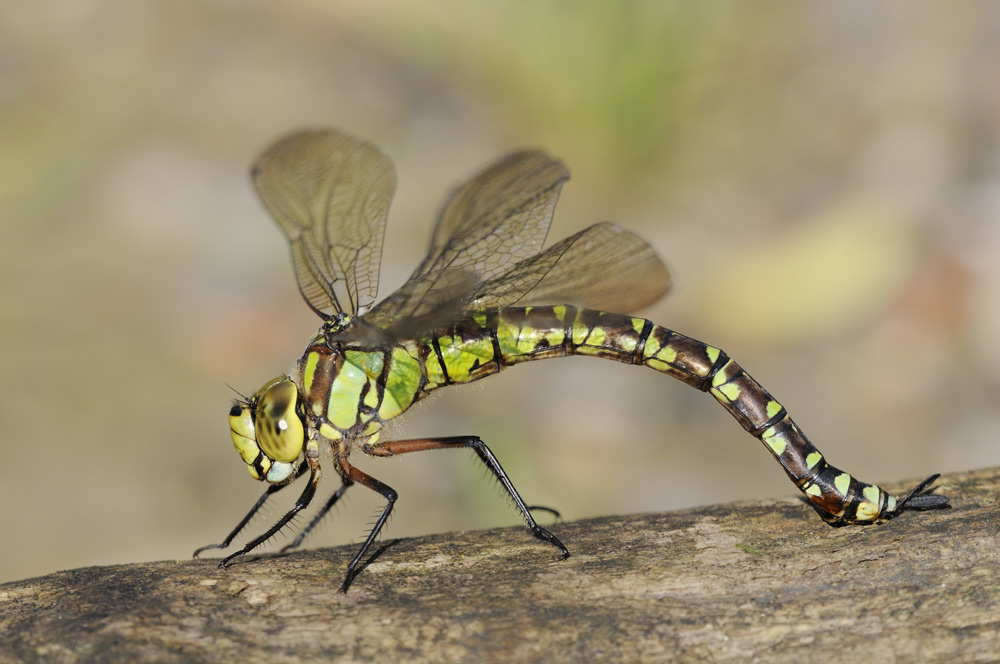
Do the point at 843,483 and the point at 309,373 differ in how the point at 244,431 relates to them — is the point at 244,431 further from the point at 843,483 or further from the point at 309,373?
the point at 843,483

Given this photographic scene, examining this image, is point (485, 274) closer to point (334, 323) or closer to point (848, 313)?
point (334, 323)

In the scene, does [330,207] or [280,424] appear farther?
[330,207]

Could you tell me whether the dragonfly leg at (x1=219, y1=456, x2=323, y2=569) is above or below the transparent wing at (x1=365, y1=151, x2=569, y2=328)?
below

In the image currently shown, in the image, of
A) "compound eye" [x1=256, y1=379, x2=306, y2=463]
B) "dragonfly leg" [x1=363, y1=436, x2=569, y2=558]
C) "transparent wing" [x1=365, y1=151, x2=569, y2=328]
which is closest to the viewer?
"dragonfly leg" [x1=363, y1=436, x2=569, y2=558]

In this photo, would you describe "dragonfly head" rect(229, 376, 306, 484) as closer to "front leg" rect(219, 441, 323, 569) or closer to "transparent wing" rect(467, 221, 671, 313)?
"front leg" rect(219, 441, 323, 569)

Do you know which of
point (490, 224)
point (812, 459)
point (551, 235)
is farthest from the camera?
point (551, 235)

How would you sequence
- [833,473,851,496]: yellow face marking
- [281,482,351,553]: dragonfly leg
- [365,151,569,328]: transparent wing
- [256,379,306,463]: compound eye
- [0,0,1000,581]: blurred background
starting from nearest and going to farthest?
[833,473,851,496]: yellow face marking, [256,379,306,463]: compound eye, [365,151,569,328]: transparent wing, [281,482,351,553]: dragonfly leg, [0,0,1000,581]: blurred background

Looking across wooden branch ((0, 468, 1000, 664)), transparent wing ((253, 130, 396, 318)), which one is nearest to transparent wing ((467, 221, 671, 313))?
transparent wing ((253, 130, 396, 318))

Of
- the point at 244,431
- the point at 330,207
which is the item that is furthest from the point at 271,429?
the point at 330,207
